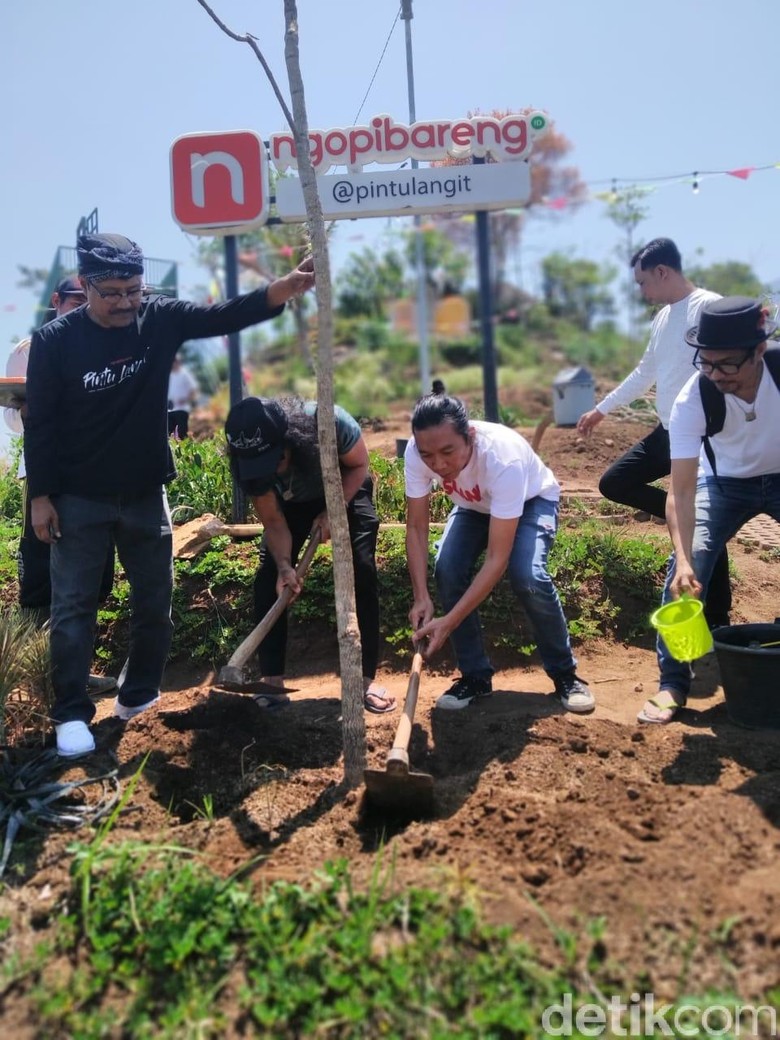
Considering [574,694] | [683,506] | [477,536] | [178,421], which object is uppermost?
[178,421]

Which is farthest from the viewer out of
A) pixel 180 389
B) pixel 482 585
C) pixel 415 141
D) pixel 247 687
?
pixel 180 389

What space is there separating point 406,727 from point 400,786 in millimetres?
251

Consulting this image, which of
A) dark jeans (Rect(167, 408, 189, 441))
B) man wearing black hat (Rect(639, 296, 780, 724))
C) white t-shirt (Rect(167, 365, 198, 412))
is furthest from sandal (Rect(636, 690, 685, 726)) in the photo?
white t-shirt (Rect(167, 365, 198, 412))

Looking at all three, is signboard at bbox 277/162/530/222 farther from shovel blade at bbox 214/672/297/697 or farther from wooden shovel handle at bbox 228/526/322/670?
shovel blade at bbox 214/672/297/697

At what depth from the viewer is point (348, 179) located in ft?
22.0

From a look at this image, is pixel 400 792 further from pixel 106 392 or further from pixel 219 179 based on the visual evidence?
pixel 219 179

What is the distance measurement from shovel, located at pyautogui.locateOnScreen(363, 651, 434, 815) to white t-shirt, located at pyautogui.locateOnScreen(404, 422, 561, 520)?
1.11m

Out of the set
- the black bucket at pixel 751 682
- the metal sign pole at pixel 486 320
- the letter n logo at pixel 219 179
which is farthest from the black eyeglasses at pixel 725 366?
the letter n logo at pixel 219 179

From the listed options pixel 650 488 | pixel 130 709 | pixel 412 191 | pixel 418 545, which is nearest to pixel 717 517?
pixel 650 488

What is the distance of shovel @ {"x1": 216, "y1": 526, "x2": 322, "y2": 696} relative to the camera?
383 centimetres

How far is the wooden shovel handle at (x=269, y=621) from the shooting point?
12.8 feet

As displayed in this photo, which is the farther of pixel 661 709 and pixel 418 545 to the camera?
pixel 418 545

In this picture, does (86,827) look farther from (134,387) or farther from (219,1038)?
(134,387)

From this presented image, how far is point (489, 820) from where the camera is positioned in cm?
316
